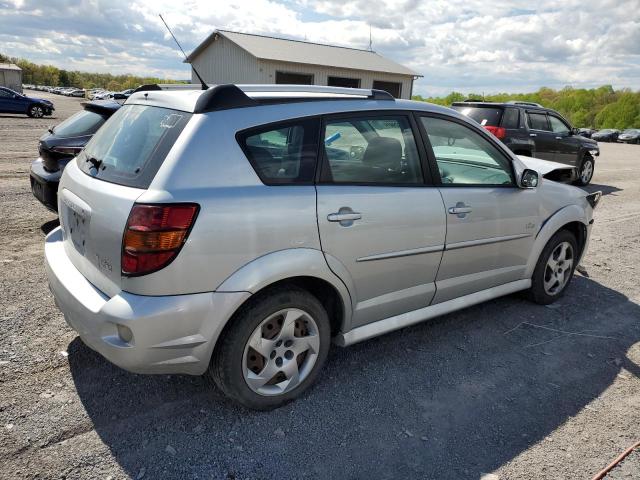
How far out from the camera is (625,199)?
413 inches

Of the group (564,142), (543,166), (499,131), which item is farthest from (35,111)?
(543,166)

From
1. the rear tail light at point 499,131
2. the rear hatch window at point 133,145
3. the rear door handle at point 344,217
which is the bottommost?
the rear tail light at point 499,131

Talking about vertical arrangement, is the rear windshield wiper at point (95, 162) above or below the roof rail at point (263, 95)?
below

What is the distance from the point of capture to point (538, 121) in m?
11.5

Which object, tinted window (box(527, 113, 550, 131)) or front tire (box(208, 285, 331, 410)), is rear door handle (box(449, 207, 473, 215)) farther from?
tinted window (box(527, 113, 550, 131))

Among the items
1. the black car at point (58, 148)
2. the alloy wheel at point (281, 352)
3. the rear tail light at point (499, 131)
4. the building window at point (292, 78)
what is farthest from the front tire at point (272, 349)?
the building window at point (292, 78)

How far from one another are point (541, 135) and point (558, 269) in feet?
25.9

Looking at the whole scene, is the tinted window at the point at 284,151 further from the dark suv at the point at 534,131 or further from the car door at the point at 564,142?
the car door at the point at 564,142

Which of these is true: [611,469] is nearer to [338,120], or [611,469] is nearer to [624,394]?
[624,394]

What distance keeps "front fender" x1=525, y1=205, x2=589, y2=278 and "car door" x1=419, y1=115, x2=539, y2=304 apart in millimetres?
78

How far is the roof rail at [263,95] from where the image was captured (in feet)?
8.71

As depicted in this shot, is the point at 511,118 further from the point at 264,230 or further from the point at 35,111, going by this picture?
the point at 35,111

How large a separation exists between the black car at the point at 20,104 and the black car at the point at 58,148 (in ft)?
74.5

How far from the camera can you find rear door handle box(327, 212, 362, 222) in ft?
9.37
